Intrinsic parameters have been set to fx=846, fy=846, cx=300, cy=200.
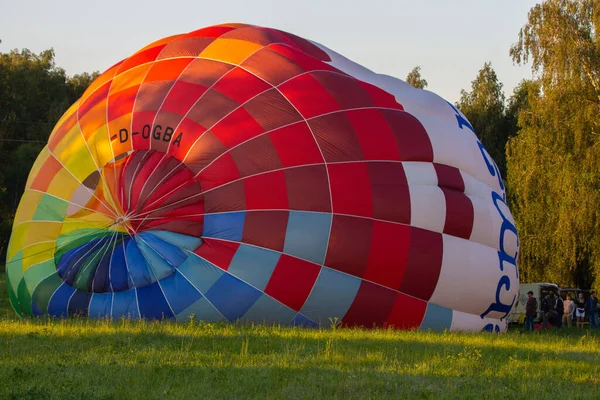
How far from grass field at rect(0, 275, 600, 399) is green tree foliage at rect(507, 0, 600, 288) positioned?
1152 centimetres

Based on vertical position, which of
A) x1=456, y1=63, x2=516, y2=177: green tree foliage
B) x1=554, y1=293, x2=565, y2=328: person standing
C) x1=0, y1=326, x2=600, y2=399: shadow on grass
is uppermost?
x1=456, y1=63, x2=516, y2=177: green tree foliage

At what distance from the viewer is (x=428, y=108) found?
466 inches

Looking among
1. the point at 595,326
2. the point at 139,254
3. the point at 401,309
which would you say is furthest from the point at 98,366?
the point at 595,326

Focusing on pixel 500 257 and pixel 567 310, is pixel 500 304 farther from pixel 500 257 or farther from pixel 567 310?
pixel 567 310

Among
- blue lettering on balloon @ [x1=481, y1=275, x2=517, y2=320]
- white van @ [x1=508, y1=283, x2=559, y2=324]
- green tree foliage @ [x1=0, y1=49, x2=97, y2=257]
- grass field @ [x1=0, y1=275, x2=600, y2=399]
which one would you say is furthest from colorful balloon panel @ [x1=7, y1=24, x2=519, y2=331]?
green tree foliage @ [x1=0, y1=49, x2=97, y2=257]

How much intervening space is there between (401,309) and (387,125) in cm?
232

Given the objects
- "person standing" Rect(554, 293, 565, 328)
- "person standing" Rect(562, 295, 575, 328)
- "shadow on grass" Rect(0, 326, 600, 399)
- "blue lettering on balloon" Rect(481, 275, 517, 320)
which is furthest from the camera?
"person standing" Rect(554, 293, 565, 328)

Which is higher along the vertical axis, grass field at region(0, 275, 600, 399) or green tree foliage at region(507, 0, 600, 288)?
green tree foliage at region(507, 0, 600, 288)

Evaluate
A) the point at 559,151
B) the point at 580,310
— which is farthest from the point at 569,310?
the point at 559,151

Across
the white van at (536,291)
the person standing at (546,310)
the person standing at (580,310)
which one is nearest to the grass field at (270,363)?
the person standing at (546,310)

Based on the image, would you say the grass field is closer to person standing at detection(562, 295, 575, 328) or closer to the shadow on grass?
the shadow on grass

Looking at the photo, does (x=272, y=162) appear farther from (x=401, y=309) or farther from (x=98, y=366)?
(x=98, y=366)

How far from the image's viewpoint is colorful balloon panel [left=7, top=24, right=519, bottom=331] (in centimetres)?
986

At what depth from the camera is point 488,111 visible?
4028cm
